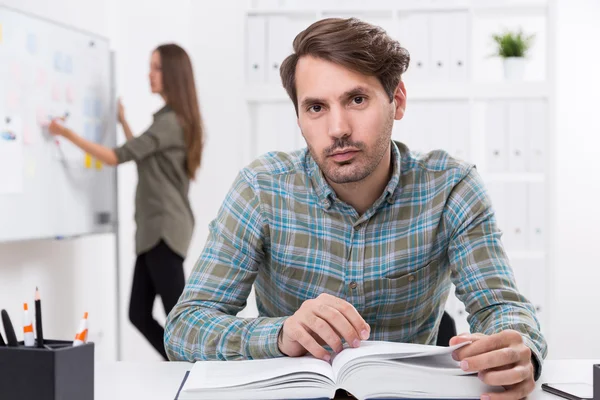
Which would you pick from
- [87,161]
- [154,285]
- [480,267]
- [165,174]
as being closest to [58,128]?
[87,161]

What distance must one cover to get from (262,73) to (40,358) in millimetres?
2510

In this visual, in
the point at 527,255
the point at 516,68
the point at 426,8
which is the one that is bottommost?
the point at 527,255

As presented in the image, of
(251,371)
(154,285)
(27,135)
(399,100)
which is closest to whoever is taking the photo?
(251,371)

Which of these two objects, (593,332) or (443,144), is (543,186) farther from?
(593,332)

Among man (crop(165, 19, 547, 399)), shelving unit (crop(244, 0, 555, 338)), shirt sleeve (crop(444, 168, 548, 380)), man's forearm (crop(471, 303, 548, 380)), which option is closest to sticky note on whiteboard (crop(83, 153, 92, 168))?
shelving unit (crop(244, 0, 555, 338))

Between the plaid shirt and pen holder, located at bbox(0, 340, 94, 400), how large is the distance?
432mm

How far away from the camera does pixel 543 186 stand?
3209 millimetres

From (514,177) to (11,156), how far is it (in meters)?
2.11

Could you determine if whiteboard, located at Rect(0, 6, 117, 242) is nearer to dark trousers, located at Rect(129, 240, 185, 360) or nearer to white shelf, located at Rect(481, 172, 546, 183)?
dark trousers, located at Rect(129, 240, 185, 360)

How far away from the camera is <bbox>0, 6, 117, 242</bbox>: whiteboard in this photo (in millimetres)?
Result: 2465

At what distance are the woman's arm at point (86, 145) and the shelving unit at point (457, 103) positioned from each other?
0.61 m

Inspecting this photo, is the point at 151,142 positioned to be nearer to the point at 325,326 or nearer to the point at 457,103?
the point at 457,103

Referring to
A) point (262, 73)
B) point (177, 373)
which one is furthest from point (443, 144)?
point (177, 373)

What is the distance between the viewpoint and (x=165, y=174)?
3.15 meters
